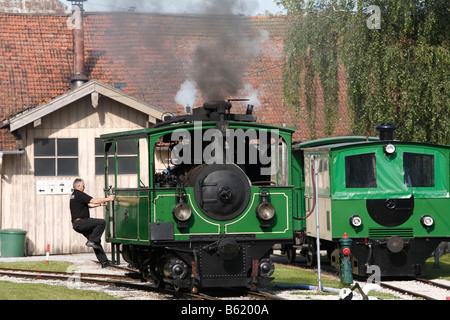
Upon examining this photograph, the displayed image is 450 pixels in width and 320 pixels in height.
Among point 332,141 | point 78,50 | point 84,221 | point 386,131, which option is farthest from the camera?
point 78,50

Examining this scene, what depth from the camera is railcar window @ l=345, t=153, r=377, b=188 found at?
1711 cm

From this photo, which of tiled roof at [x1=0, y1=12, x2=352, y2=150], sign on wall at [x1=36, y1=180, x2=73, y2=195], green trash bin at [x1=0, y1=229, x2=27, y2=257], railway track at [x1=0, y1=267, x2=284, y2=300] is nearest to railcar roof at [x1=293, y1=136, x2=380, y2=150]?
railway track at [x1=0, y1=267, x2=284, y2=300]

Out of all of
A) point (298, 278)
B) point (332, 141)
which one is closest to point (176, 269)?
point (298, 278)

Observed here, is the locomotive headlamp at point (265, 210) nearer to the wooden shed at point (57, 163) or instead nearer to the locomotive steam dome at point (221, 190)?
the locomotive steam dome at point (221, 190)

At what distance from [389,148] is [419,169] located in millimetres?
836

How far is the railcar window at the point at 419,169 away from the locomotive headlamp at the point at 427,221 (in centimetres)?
68

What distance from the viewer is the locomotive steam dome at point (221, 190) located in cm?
1365

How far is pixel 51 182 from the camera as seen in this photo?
25.1 metres

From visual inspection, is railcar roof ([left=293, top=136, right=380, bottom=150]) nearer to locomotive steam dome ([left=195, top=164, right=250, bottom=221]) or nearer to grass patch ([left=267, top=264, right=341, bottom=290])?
grass patch ([left=267, top=264, right=341, bottom=290])

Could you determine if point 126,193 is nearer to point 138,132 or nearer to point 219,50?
point 138,132

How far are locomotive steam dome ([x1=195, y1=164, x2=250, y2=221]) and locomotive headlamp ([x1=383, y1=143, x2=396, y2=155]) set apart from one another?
13.9ft

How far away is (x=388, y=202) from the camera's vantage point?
17.0 meters

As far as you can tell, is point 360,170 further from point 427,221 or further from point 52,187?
point 52,187

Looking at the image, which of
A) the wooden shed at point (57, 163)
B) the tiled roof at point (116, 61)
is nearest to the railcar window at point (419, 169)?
the wooden shed at point (57, 163)
